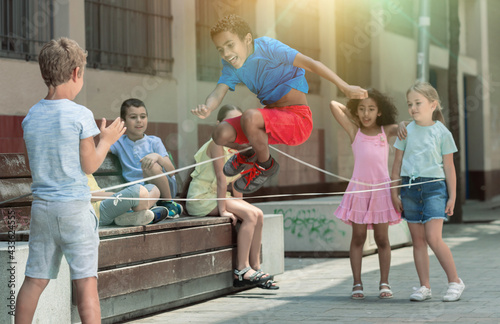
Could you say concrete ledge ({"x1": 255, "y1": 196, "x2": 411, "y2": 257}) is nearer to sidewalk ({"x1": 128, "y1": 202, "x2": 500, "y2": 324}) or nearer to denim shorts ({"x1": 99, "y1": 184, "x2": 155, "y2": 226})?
sidewalk ({"x1": 128, "y1": 202, "x2": 500, "y2": 324})

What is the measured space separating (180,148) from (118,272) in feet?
25.7

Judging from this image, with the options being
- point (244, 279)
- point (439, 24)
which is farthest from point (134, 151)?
point (439, 24)

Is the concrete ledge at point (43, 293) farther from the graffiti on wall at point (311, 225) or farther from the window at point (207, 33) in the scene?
the window at point (207, 33)

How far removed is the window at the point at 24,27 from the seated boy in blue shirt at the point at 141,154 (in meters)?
4.24

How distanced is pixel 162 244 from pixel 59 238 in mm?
1996

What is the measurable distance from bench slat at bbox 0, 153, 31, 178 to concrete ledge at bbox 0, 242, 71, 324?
715 mm

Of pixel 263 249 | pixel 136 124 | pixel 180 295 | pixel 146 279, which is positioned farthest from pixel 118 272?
pixel 263 249

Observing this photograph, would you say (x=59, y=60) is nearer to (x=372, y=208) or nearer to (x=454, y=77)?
(x=372, y=208)

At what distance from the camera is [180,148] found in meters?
13.1

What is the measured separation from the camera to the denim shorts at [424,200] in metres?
6.11

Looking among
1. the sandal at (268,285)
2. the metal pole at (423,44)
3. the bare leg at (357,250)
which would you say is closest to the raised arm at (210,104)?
the bare leg at (357,250)

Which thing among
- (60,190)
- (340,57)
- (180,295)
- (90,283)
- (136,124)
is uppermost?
(340,57)

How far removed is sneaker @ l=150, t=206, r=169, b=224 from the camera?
584 centimetres

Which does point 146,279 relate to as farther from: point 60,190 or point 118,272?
point 60,190
